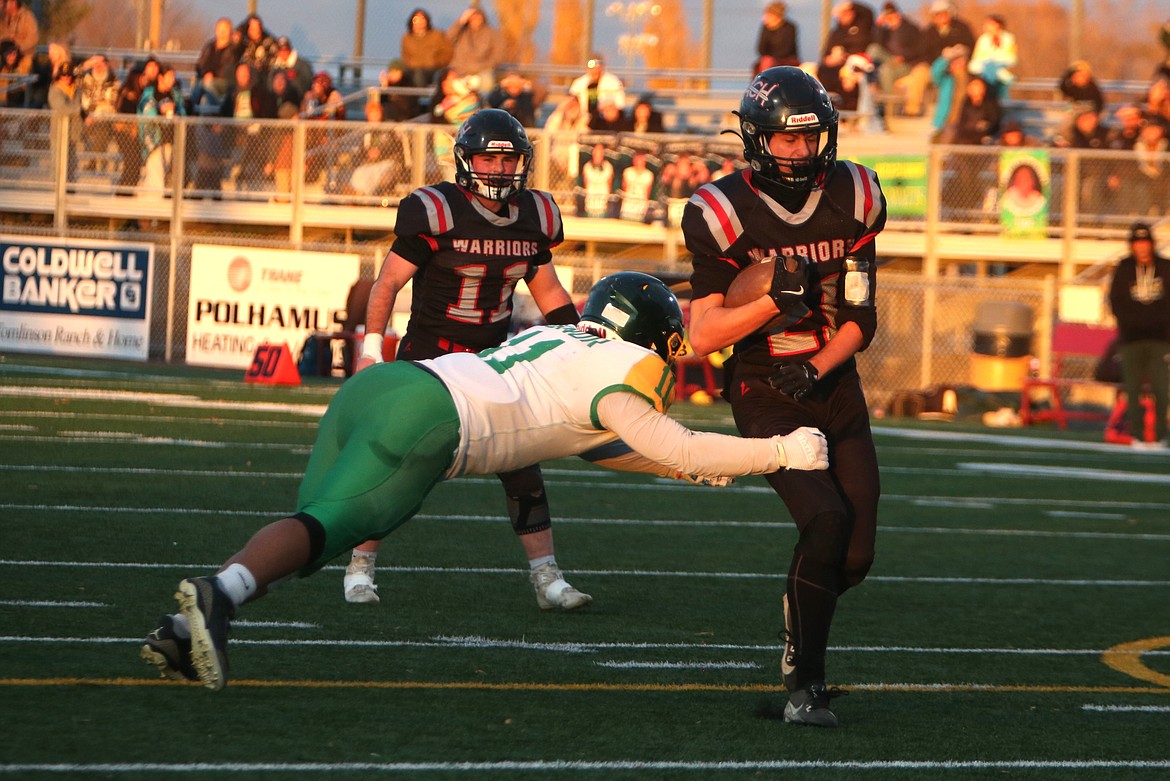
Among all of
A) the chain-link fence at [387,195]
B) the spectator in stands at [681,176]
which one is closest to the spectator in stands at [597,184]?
the chain-link fence at [387,195]

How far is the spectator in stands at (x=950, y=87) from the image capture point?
21156mm

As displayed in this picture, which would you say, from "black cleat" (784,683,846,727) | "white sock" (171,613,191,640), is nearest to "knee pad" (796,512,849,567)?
"black cleat" (784,683,846,727)

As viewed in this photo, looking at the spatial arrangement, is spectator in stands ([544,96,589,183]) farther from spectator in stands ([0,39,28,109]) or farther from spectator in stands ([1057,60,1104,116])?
spectator in stands ([0,39,28,109])

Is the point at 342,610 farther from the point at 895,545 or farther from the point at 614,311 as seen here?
the point at 895,545

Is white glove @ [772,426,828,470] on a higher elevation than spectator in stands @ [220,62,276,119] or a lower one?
lower

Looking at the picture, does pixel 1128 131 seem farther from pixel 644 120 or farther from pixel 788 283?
pixel 788 283

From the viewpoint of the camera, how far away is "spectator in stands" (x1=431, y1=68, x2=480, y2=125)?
869 inches

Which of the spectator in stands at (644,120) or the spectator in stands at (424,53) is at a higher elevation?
the spectator in stands at (424,53)

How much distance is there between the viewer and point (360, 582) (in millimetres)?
6492

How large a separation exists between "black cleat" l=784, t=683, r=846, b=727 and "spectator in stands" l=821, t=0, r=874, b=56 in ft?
60.6

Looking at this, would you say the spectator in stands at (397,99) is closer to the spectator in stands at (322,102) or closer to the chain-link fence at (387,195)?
the spectator in stands at (322,102)

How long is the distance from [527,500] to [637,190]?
46.8 ft

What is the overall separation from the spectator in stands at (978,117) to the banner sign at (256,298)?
299 inches

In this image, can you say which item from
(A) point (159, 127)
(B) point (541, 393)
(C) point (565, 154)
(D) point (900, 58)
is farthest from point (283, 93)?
(B) point (541, 393)
